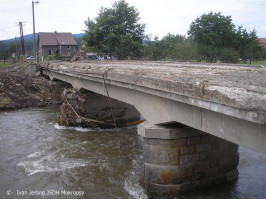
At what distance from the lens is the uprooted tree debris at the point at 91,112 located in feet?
51.9

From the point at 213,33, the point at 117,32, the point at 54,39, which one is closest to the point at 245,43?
the point at 213,33

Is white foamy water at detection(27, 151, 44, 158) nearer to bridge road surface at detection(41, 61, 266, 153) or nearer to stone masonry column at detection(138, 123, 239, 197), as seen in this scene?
bridge road surface at detection(41, 61, 266, 153)

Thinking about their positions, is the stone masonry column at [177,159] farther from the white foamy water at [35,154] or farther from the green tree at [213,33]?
the green tree at [213,33]

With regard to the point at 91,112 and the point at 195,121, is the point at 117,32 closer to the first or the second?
the point at 91,112

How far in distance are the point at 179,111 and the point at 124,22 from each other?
26.3m

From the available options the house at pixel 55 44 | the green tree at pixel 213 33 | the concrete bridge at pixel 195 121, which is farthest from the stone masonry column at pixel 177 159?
the house at pixel 55 44

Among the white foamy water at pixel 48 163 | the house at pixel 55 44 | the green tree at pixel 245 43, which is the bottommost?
the white foamy water at pixel 48 163

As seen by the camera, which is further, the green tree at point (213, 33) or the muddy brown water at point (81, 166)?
the green tree at point (213, 33)

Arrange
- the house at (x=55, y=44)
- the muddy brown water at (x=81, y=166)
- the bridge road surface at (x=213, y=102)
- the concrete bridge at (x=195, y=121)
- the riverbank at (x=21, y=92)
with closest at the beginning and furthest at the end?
the bridge road surface at (x=213, y=102) → the concrete bridge at (x=195, y=121) → the muddy brown water at (x=81, y=166) → the riverbank at (x=21, y=92) → the house at (x=55, y=44)

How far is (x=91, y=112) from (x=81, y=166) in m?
7.05

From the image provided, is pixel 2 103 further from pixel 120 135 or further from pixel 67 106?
pixel 120 135

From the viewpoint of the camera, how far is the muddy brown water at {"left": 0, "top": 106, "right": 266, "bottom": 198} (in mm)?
7910

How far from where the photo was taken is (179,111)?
22.2 feet

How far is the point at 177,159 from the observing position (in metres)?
7.14
